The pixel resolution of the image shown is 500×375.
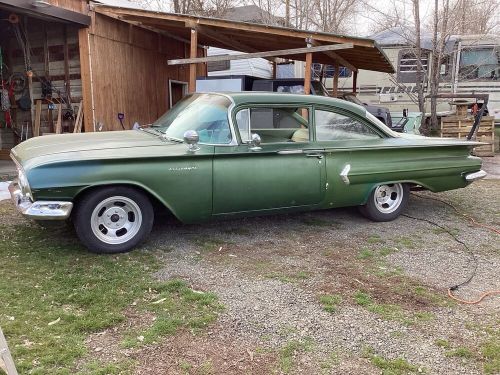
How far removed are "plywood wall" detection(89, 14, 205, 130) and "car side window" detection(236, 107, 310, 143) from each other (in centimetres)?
613

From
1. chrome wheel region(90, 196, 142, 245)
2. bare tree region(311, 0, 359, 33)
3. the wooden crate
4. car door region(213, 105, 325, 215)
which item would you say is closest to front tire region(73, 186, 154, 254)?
chrome wheel region(90, 196, 142, 245)

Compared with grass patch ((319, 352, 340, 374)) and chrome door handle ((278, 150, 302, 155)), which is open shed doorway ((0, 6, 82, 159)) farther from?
grass patch ((319, 352, 340, 374))

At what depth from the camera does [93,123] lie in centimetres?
985

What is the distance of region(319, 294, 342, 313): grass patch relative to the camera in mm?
3309

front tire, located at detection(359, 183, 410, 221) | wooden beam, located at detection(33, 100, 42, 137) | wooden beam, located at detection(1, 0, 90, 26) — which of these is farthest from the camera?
wooden beam, located at detection(33, 100, 42, 137)

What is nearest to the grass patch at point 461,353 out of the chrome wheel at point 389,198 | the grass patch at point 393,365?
the grass patch at point 393,365

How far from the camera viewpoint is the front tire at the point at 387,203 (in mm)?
5523

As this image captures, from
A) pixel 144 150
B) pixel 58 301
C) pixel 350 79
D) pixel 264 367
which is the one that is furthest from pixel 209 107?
pixel 350 79

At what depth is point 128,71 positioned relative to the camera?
10938 millimetres

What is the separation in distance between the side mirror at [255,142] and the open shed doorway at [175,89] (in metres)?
8.81

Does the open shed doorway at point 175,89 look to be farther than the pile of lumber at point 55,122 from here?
Yes

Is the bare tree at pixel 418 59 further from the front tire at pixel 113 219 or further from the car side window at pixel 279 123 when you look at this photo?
the front tire at pixel 113 219

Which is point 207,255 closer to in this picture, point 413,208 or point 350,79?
point 413,208

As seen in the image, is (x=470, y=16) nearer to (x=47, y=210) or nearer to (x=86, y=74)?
(x=86, y=74)
